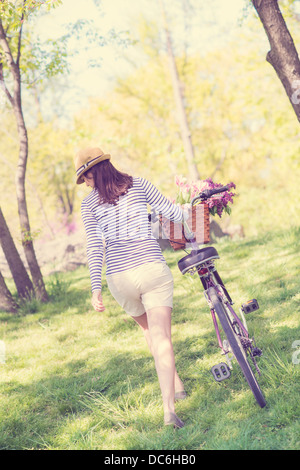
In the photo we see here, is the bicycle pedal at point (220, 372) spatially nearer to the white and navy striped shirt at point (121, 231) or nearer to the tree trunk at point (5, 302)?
the white and navy striped shirt at point (121, 231)

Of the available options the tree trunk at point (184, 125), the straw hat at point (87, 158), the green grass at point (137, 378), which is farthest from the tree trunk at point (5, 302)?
the tree trunk at point (184, 125)

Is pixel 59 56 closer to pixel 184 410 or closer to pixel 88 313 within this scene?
pixel 88 313

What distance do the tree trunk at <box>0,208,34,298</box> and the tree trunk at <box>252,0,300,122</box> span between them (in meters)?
4.71

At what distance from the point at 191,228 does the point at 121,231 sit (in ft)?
1.87

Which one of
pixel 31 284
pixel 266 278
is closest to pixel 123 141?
pixel 31 284

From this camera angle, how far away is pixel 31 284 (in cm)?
764

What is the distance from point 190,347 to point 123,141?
51.6 feet

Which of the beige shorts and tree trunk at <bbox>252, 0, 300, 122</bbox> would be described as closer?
the beige shorts

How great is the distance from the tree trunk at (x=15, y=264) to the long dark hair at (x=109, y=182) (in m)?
4.60

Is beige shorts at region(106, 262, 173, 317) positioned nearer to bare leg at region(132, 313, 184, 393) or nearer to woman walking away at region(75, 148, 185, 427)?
woman walking away at region(75, 148, 185, 427)

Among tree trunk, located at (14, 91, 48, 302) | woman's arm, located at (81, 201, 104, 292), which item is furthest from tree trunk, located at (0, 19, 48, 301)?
woman's arm, located at (81, 201, 104, 292)

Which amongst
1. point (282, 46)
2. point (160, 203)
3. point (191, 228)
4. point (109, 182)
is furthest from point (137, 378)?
point (282, 46)

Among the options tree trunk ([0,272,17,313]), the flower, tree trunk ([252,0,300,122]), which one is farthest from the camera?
tree trunk ([0,272,17,313])

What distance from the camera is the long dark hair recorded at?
3043 millimetres
